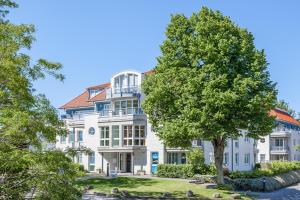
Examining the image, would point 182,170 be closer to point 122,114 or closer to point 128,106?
point 122,114

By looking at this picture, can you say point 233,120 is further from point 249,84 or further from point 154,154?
point 154,154

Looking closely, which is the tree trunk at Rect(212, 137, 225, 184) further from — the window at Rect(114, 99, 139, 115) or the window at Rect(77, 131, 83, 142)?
the window at Rect(77, 131, 83, 142)

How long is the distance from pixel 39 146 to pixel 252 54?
29.4 meters

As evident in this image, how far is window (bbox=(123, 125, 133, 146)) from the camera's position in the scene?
53.4 metres

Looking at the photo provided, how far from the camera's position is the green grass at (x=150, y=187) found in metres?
35.2

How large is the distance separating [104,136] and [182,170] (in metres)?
13.4

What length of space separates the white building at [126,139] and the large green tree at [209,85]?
11.4 meters

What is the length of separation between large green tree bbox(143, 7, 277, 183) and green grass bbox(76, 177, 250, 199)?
3.74 meters

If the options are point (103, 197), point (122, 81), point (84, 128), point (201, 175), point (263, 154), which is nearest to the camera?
point (103, 197)

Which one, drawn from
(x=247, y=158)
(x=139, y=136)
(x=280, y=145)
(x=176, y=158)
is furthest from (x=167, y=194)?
(x=280, y=145)

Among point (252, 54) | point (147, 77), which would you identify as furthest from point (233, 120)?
point (147, 77)

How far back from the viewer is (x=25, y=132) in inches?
476

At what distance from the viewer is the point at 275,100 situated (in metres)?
37.7

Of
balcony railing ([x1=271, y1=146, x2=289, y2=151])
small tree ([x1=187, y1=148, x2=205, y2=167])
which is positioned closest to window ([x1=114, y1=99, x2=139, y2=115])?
small tree ([x1=187, y1=148, x2=205, y2=167])
